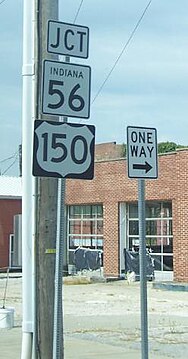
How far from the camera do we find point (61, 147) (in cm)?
802

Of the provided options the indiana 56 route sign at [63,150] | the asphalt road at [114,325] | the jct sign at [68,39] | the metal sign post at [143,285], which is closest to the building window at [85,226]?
the asphalt road at [114,325]

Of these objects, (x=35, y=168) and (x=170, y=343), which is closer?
(x=35, y=168)

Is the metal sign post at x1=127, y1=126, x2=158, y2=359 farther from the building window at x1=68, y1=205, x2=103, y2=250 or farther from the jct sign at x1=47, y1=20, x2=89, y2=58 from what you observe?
the building window at x1=68, y1=205, x2=103, y2=250

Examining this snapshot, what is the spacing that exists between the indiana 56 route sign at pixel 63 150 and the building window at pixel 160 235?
26.1 meters

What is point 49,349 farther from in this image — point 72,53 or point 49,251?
point 72,53

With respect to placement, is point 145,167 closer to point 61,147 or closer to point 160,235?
point 61,147

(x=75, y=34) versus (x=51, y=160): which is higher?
(x=75, y=34)

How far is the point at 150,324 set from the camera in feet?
60.5

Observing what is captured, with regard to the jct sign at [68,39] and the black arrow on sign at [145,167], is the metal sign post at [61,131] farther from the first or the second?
the black arrow on sign at [145,167]

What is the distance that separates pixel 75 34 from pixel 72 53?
0.22 meters

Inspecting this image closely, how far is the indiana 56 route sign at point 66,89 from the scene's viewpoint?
8.21 m

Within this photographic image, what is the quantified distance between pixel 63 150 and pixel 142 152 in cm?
168

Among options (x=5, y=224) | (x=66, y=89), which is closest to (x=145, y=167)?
(x=66, y=89)

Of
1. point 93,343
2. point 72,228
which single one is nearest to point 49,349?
point 93,343
